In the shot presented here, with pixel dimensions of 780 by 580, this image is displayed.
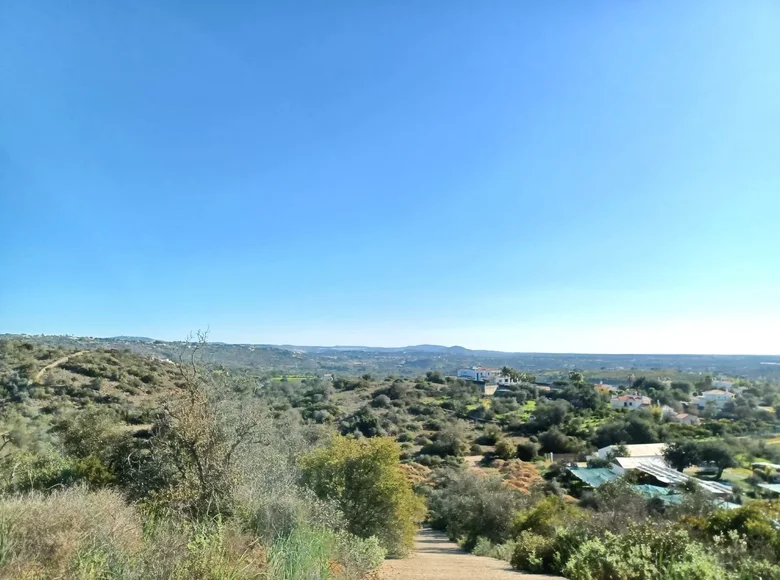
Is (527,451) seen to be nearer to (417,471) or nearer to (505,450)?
(505,450)

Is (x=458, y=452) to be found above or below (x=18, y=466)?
below

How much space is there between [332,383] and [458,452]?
33.9 m

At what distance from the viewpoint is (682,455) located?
3903 cm

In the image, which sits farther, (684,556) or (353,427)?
(353,427)

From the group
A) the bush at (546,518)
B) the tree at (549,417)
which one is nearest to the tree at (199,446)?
the bush at (546,518)

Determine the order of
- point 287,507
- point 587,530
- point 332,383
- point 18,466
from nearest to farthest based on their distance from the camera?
point 287,507 → point 587,530 → point 18,466 → point 332,383

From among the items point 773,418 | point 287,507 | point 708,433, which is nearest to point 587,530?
point 287,507

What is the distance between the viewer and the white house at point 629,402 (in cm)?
6706

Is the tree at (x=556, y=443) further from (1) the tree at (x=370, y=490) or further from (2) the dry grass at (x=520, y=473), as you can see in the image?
(1) the tree at (x=370, y=490)

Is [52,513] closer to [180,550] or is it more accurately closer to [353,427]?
[180,550]

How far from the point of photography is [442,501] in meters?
25.7

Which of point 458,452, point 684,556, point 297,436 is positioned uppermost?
point 684,556

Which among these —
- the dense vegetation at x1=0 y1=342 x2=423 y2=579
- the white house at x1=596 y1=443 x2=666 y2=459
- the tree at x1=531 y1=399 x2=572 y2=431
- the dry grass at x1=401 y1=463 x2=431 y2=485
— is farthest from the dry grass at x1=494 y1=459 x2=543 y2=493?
the dense vegetation at x1=0 y1=342 x2=423 y2=579

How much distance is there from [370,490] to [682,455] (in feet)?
113
